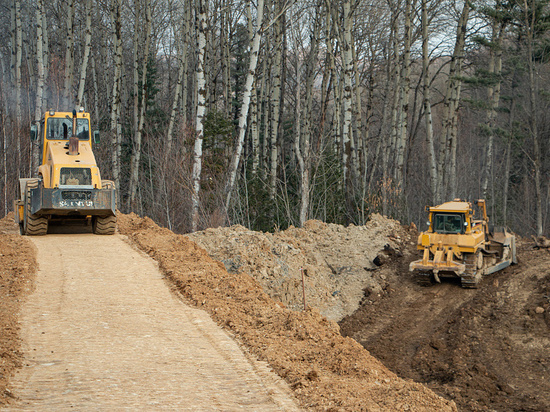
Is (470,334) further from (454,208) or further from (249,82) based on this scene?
(249,82)

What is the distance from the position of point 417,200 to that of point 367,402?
1235 inches

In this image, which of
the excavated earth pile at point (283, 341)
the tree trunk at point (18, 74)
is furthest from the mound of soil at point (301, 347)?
the tree trunk at point (18, 74)

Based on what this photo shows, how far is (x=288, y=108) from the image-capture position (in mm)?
39344

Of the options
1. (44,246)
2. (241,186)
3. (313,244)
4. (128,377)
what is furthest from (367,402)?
(241,186)

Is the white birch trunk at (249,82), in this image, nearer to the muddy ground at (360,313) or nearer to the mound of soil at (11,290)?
the muddy ground at (360,313)

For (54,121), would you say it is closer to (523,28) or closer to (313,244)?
(313,244)

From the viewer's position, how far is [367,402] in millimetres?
5988

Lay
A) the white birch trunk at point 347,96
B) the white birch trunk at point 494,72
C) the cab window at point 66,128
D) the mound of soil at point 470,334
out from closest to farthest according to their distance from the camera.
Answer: the mound of soil at point 470,334, the cab window at point 66,128, the white birch trunk at point 347,96, the white birch trunk at point 494,72

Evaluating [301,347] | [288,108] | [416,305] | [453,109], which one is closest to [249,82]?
[416,305]

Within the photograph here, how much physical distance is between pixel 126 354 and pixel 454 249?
10.9m

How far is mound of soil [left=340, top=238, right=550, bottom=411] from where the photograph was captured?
10227 millimetres

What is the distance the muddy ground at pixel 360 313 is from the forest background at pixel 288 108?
8.56ft

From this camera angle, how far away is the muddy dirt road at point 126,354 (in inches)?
237

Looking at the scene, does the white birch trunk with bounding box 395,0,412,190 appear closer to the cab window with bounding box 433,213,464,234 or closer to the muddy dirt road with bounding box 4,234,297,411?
the cab window with bounding box 433,213,464,234
